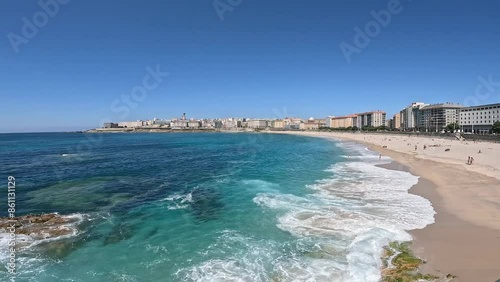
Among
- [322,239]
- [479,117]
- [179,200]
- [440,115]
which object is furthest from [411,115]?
[322,239]

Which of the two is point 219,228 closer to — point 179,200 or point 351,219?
point 179,200

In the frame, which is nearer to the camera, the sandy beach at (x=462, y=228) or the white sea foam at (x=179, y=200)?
the sandy beach at (x=462, y=228)

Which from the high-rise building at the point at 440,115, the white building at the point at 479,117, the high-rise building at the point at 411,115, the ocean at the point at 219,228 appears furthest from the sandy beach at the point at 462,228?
the high-rise building at the point at 411,115

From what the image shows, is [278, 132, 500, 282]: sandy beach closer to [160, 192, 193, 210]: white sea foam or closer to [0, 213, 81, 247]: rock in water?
[160, 192, 193, 210]: white sea foam

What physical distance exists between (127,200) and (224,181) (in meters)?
8.85

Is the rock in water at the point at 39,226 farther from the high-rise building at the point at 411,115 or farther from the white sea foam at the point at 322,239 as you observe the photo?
the high-rise building at the point at 411,115

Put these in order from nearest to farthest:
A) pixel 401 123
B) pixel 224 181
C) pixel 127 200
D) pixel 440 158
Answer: pixel 127 200, pixel 224 181, pixel 440 158, pixel 401 123

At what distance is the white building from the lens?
115m

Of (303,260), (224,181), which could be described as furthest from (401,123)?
(303,260)

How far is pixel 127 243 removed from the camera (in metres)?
12.2

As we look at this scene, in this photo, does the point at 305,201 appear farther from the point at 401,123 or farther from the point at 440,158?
the point at 401,123

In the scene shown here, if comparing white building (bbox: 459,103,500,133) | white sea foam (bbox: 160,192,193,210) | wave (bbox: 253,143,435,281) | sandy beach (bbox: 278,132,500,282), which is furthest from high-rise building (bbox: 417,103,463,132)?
white sea foam (bbox: 160,192,193,210)

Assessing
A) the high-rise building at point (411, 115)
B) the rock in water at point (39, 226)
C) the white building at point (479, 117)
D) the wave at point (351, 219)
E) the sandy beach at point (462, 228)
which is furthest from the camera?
the high-rise building at point (411, 115)

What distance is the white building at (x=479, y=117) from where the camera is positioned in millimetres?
114875
